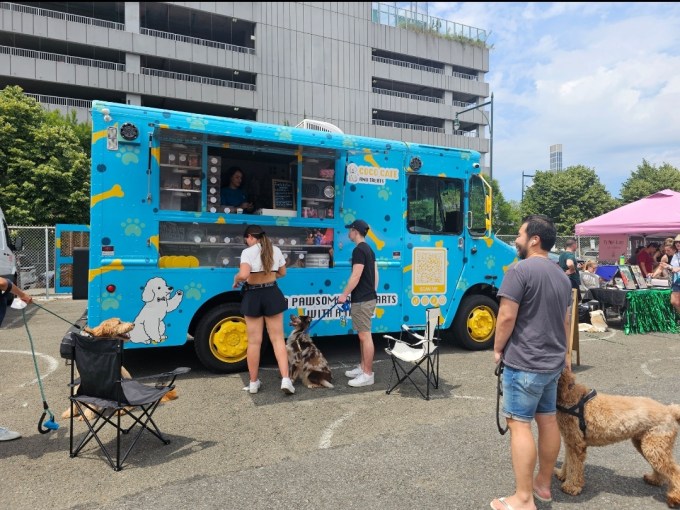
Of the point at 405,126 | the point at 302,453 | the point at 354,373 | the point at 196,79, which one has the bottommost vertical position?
the point at 302,453

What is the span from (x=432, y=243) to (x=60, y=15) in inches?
1247

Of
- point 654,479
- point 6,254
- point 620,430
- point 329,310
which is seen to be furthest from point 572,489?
point 6,254

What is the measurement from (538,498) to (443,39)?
155 ft

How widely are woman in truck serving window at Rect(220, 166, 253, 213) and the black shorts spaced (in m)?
1.31

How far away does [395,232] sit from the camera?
251 inches

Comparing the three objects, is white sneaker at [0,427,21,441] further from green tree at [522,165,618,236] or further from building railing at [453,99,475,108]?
building railing at [453,99,475,108]

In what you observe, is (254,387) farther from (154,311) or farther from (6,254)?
(6,254)

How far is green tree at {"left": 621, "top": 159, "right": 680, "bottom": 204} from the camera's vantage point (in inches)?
1543

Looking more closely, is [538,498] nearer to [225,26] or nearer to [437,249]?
[437,249]

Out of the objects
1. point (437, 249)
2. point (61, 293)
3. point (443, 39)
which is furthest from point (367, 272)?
point (443, 39)

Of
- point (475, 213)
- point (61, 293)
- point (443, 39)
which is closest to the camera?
point (475, 213)

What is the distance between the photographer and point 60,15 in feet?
92.1

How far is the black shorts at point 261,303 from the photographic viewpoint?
15.9 feet

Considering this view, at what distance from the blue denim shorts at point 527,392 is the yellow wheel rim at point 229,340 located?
141 inches
